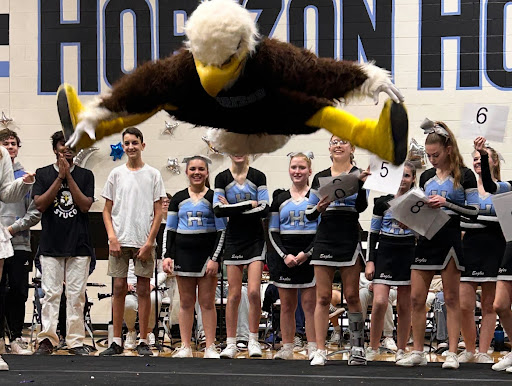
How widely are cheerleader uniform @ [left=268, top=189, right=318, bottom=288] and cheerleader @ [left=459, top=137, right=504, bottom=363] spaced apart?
978mm

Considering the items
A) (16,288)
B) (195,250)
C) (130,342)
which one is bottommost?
(130,342)

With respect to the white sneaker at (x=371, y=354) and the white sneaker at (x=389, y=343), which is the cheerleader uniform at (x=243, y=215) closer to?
the white sneaker at (x=371, y=354)

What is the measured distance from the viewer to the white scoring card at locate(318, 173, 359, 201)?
5.10 meters

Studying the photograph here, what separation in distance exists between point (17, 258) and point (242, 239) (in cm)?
162

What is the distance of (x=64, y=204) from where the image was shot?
19.5ft

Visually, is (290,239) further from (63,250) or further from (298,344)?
(63,250)

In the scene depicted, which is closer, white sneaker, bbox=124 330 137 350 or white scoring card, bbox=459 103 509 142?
white scoring card, bbox=459 103 509 142

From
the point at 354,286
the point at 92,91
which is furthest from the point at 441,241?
the point at 92,91

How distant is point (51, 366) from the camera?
5004 millimetres

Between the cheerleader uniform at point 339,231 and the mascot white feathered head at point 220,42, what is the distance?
214 centimetres

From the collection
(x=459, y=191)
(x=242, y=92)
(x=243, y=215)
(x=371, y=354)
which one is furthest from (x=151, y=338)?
(x=242, y=92)

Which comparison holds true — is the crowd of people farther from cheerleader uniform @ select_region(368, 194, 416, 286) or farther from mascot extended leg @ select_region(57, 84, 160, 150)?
mascot extended leg @ select_region(57, 84, 160, 150)

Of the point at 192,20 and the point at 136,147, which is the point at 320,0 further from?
the point at 192,20

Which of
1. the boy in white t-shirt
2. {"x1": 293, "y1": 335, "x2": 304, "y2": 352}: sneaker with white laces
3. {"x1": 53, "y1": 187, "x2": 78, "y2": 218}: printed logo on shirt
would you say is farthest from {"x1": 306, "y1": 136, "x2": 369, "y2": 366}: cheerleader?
{"x1": 53, "y1": 187, "x2": 78, "y2": 218}: printed logo on shirt
